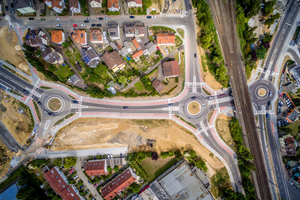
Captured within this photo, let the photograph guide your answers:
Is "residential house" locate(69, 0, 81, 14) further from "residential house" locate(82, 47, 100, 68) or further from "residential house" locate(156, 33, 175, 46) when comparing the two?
"residential house" locate(156, 33, 175, 46)

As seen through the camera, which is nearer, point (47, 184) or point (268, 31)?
point (47, 184)

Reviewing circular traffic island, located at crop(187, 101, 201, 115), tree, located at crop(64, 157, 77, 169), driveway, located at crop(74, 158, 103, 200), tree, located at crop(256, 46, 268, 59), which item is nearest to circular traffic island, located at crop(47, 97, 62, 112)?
tree, located at crop(64, 157, 77, 169)

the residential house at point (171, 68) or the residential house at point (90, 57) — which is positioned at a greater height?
the residential house at point (90, 57)

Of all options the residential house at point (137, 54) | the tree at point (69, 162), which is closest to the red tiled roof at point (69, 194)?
the tree at point (69, 162)

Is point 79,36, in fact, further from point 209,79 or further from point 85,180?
point 85,180

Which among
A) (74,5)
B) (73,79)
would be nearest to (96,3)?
(74,5)

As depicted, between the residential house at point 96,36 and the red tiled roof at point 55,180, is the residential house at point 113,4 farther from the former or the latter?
the red tiled roof at point 55,180

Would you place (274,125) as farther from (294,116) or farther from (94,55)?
(94,55)

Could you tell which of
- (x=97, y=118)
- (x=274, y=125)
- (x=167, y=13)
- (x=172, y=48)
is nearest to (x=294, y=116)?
(x=274, y=125)
